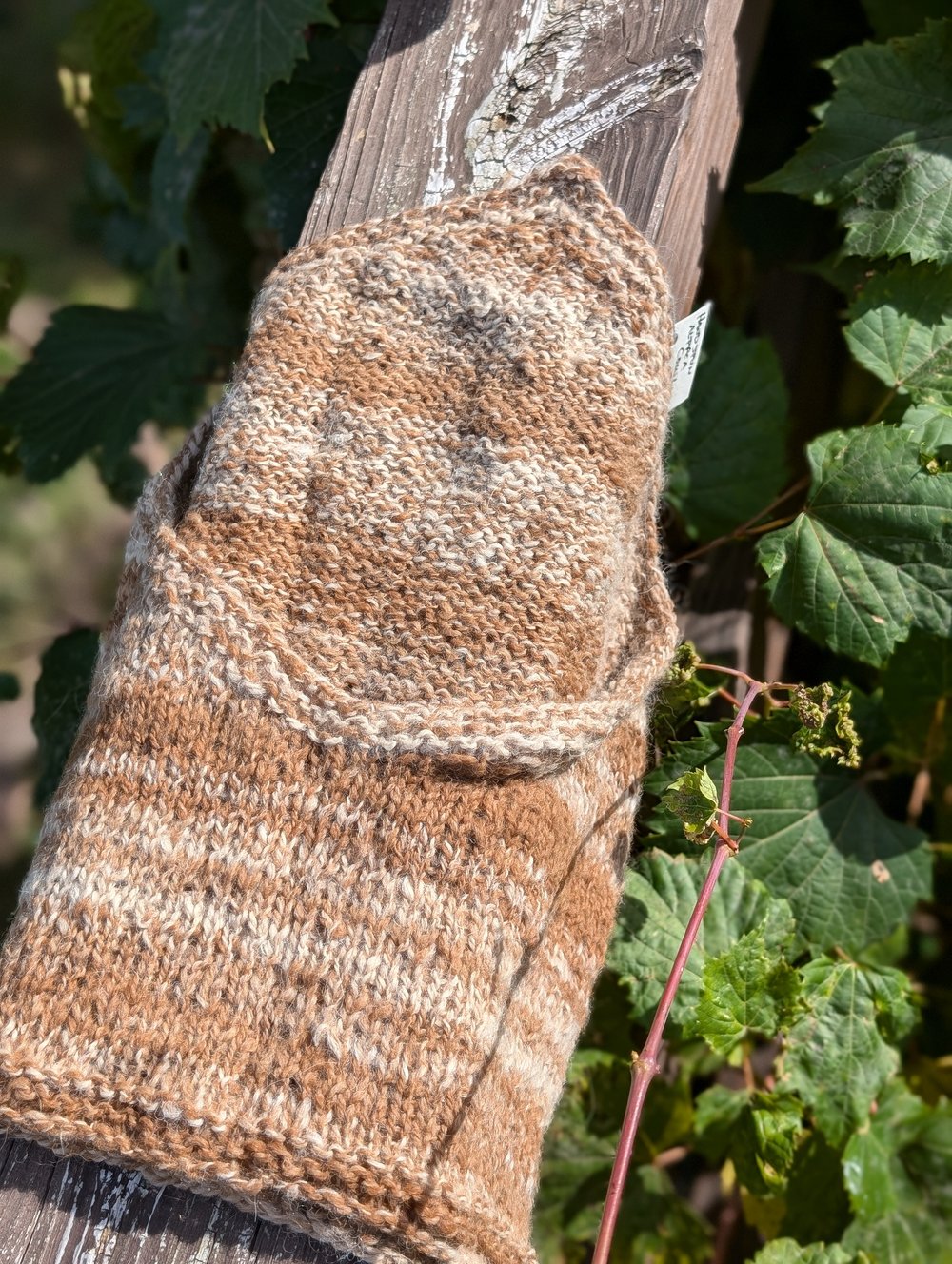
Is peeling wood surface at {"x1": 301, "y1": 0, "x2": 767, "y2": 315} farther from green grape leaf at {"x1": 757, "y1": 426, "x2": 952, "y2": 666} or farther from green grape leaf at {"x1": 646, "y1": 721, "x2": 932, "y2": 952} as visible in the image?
green grape leaf at {"x1": 646, "y1": 721, "x2": 932, "y2": 952}

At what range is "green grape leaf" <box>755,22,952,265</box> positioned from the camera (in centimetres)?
116

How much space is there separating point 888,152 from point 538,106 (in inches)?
18.0

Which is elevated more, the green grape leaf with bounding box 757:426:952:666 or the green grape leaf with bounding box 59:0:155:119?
the green grape leaf with bounding box 59:0:155:119

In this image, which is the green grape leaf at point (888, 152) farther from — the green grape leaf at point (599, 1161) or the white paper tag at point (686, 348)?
the green grape leaf at point (599, 1161)

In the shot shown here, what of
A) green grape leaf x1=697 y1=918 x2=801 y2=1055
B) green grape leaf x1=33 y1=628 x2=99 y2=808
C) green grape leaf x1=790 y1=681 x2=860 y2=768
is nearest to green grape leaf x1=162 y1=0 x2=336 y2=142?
green grape leaf x1=33 y1=628 x2=99 y2=808

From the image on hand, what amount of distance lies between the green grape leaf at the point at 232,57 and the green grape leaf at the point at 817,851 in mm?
978

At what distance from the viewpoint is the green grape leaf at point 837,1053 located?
117 cm

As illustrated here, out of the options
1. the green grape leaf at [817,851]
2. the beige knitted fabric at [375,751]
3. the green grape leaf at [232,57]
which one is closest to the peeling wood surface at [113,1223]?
the beige knitted fabric at [375,751]

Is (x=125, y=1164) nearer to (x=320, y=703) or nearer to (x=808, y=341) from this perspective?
(x=320, y=703)

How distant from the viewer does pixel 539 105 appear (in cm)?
99

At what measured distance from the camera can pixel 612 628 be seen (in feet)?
3.07

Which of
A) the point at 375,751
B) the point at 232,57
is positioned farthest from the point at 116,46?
the point at 375,751

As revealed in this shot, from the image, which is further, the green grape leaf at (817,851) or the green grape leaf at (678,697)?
the green grape leaf at (817,851)

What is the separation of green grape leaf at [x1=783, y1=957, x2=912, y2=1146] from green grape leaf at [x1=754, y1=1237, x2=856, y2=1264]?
110 mm
